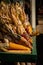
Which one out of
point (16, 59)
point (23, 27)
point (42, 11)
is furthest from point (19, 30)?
point (42, 11)

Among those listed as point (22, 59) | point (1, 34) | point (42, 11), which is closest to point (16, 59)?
point (22, 59)

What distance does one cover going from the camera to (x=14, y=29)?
2.54 ft

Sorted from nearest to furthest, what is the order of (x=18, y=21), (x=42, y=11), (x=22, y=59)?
1. (x=22, y=59)
2. (x=18, y=21)
3. (x=42, y=11)

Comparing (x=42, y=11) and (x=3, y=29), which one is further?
(x=42, y=11)

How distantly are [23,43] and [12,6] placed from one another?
19cm

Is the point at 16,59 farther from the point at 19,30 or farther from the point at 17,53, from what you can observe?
the point at 19,30

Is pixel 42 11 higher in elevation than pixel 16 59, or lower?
higher

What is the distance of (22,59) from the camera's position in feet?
2.24

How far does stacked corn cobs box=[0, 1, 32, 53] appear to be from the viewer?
0.73 meters

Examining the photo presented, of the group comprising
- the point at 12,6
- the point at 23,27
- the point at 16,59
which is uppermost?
the point at 12,6

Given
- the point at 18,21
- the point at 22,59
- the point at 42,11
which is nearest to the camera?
the point at 22,59

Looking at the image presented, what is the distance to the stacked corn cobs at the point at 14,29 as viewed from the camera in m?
0.73

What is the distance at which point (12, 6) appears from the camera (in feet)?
2.65

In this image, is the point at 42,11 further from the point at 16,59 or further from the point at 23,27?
the point at 16,59
